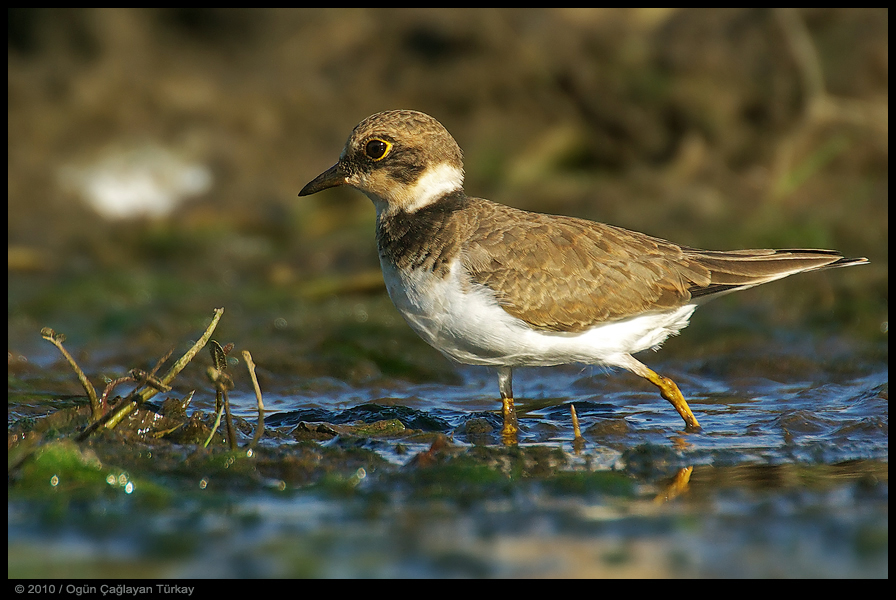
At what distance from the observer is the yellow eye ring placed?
23.4 ft

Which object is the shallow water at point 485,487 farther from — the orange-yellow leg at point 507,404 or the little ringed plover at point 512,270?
the little ringed plover at point 512,270

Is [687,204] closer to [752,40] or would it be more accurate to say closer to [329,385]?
[752,40]

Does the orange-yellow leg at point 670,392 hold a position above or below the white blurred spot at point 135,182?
below

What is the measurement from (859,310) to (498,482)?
17.7 feet

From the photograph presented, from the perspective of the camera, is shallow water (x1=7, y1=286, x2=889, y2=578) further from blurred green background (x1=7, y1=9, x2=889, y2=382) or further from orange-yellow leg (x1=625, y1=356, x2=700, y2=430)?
blurred green background (x1=7, y1=9, x2=889, y2=382)

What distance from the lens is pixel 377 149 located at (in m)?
7.16

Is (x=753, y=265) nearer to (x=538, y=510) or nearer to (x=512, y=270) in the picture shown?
(x=512, y=270)

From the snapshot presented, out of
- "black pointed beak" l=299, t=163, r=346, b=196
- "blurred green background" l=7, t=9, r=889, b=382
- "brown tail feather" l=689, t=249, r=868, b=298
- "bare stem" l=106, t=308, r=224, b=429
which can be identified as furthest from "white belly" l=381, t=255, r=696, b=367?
"blurred green background" l=7, t=9, r=889, b=382

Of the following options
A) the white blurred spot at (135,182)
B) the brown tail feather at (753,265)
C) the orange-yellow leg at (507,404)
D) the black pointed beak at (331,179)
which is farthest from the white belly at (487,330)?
the white blurred spot at (135,182)

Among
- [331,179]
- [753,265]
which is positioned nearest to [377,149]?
[331,179]

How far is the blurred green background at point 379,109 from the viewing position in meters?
11.7

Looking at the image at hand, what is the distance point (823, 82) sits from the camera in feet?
41.5

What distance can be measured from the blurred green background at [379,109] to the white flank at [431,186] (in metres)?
3.64

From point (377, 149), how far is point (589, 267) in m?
1.67
